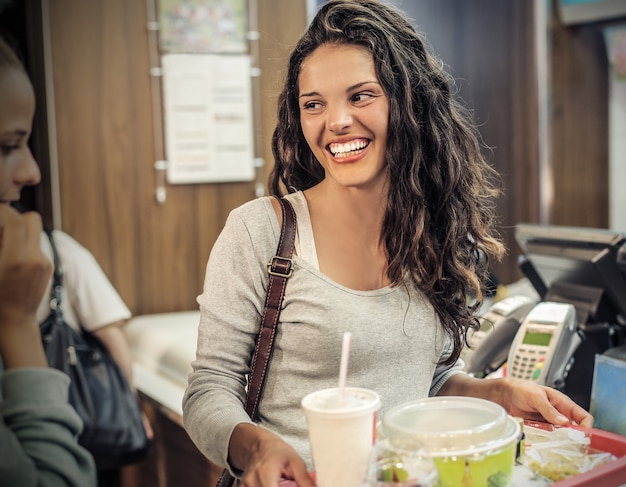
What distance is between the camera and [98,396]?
1.56m

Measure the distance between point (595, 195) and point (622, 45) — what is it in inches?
36.0

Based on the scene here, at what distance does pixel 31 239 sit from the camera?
111 cm

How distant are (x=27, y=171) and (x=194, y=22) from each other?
826mm

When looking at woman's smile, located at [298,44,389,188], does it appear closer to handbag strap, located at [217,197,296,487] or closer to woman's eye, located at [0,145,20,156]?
handbag strap, located at [217,197,296,487]

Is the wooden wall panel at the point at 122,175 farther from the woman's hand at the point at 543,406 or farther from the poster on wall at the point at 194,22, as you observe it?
the woman's hand at the point at 543,406

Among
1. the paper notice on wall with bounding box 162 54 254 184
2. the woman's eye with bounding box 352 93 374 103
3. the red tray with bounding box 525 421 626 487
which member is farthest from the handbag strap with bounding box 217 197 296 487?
the paper notice on wall with bounding box 162 54 254 184

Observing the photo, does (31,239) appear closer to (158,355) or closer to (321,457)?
(321,457)

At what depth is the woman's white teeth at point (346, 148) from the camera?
4.74 ft

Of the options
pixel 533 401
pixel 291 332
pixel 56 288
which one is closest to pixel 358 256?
pixel 291 332

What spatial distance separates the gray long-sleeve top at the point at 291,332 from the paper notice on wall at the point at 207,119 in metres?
0.59

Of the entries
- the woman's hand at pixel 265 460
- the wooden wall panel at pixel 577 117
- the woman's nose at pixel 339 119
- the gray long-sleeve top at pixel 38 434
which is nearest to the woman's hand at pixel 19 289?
the gray long-sleeve top at pixel 38 434

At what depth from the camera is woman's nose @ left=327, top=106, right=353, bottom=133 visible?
4.64ft

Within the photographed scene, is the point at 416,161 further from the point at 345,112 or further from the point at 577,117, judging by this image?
the point at 577,117

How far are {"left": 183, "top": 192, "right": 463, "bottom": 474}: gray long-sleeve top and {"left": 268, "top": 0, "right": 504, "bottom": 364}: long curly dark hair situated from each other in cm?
11
